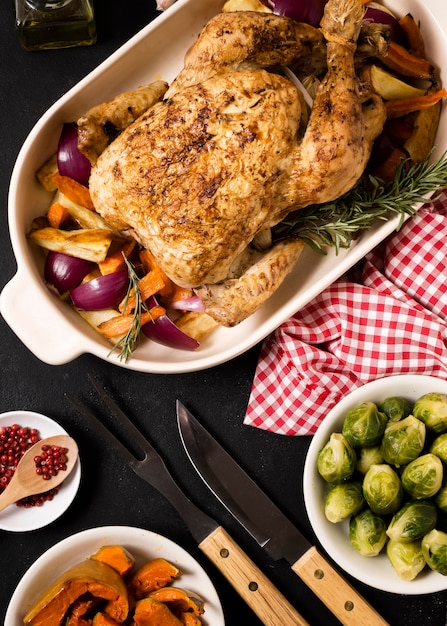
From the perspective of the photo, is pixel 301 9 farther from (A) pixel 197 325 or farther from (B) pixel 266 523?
(B) pixel 266 523

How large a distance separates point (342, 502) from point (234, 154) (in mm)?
1190

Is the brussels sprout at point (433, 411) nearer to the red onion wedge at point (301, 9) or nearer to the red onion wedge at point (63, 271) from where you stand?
the red onion wedge at point (63, 271)

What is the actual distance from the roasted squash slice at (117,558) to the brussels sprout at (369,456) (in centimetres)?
86

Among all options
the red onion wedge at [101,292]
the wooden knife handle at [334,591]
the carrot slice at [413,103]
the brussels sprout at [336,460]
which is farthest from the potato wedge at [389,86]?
the wooden knife handle at [334,591]

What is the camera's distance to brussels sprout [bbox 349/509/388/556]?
2.57 metres

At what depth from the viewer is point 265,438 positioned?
2.91 m

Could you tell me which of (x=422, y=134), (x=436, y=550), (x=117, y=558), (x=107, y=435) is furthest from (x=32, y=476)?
(x=422, y=134)

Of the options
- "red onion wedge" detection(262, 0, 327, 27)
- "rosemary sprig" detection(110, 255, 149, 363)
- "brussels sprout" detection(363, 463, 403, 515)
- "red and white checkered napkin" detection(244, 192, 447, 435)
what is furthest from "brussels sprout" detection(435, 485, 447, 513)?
"red onion wedge" detection(262, 0, 327, 27)

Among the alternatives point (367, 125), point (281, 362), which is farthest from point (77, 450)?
point (367, 125)

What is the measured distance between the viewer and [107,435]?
2826 millimetres

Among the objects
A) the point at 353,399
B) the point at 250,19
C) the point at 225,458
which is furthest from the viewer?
the point at 225,458

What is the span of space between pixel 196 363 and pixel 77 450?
0.59 metres

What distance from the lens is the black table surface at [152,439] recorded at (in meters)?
2.86

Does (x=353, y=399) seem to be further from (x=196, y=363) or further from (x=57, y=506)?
(x=57, y=506)
